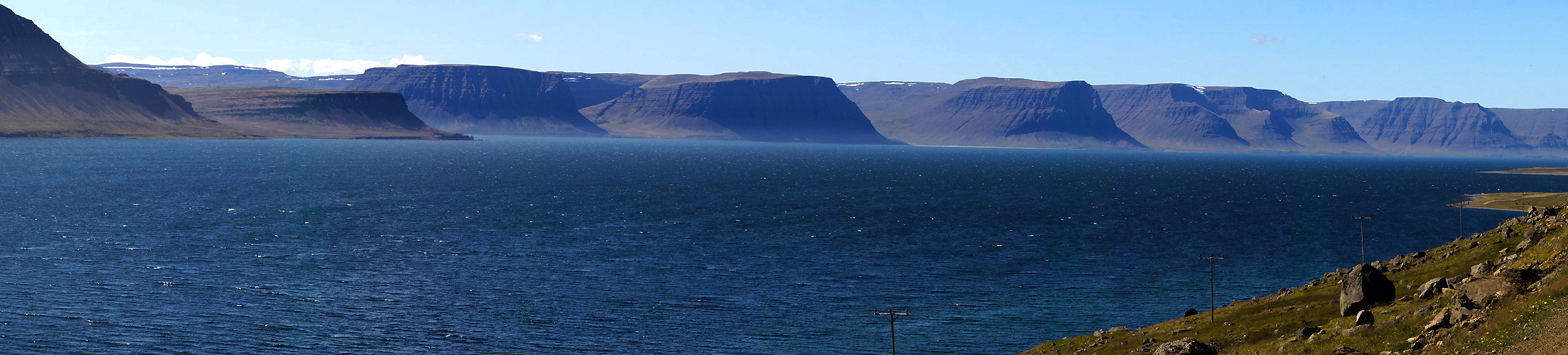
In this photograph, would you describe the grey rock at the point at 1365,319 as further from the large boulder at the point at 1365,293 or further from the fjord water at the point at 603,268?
the fjord water at the point at 603,268

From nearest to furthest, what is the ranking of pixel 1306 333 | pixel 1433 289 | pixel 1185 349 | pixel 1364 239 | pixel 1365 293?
pixel 1185 349 → pixel 1306 333 → pixel 1433 289 → pixel 1365 293 → pixel 1364 239

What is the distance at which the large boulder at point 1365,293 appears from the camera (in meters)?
51.5

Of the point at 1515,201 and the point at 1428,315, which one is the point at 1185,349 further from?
the point at 1515,201

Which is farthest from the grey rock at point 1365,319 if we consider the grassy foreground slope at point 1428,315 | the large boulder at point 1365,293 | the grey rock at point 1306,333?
the large boulder at point 1365,293

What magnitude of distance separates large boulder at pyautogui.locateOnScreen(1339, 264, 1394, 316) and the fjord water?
1597cm

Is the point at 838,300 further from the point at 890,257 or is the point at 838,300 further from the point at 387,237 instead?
the point at 387,237

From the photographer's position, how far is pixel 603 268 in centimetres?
8500

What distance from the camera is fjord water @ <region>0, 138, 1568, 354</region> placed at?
2431 inches

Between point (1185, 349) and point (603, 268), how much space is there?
5264 centimetres

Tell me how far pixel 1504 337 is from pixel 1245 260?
2711 inches

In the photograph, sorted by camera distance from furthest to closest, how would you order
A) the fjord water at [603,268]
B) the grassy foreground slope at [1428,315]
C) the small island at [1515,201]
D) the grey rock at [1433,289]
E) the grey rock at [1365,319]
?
the small island at [1515,201]
the fjord water at [603,268]
the grey rock at [1433,289]
the grey rock at [1365,319]
the grassy foreground slope at [1428,315]

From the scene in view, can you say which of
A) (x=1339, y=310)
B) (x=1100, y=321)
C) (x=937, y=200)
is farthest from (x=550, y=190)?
(x=1339, y=310)

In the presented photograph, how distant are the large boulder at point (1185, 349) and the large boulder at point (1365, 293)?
1258 centimetres

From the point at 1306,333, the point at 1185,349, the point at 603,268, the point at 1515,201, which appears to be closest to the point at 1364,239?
the point at 1515,201
